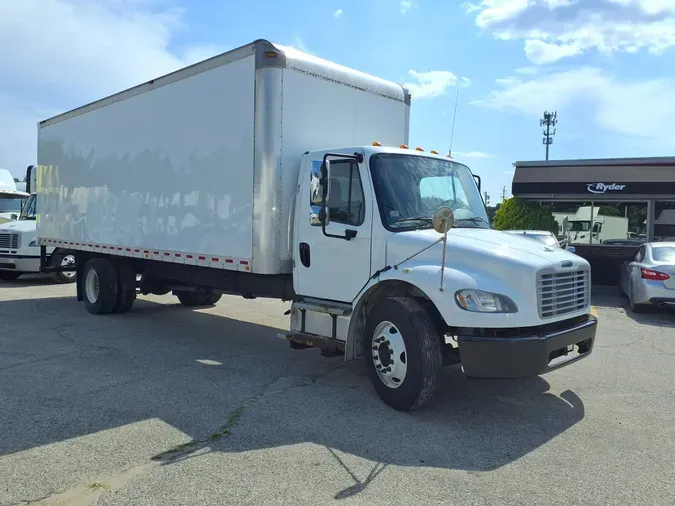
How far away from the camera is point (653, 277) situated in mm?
10742

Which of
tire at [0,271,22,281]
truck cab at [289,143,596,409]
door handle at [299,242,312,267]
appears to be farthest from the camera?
tire at [0,271,22,281]

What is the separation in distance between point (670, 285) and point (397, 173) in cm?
738

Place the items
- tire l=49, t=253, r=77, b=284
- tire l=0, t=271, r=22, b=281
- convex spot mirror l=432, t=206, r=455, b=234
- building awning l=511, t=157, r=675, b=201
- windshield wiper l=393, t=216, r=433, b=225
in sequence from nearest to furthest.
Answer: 1. convex spot mirror l=432, t=206, r=455, b=234
2. windshield wiper l=393, t=216, r=433, b=225
3. tire l=49, t=253, r=77, b=284
4. tire l=0, t=271, r=22, b=281
5. building awning l=511, t=157, r=675, b=201

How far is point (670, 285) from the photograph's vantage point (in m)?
10.5

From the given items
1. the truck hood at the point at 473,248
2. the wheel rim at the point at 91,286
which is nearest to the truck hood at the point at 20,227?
the wheel rim at the point at 91,286

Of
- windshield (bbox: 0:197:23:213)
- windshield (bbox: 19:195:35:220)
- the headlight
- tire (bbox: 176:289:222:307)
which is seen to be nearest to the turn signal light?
the headlight

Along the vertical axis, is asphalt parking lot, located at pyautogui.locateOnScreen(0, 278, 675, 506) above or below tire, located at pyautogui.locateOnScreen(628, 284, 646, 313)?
below

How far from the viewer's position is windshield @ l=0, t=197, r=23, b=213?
17.7m

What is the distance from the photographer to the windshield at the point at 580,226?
20109mm

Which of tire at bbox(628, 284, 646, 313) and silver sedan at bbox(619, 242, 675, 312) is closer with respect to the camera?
silver sedan at bbox(619, 242, 675, 312)

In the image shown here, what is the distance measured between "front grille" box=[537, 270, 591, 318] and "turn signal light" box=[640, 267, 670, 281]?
6.16m

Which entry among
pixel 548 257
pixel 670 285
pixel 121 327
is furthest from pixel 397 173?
pixel 670 285

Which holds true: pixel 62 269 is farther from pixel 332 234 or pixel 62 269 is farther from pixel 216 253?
pixel 332 234

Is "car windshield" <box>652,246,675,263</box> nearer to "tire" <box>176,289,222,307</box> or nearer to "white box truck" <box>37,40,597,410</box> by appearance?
"white box truck" <box>37,40,597,410</box>
